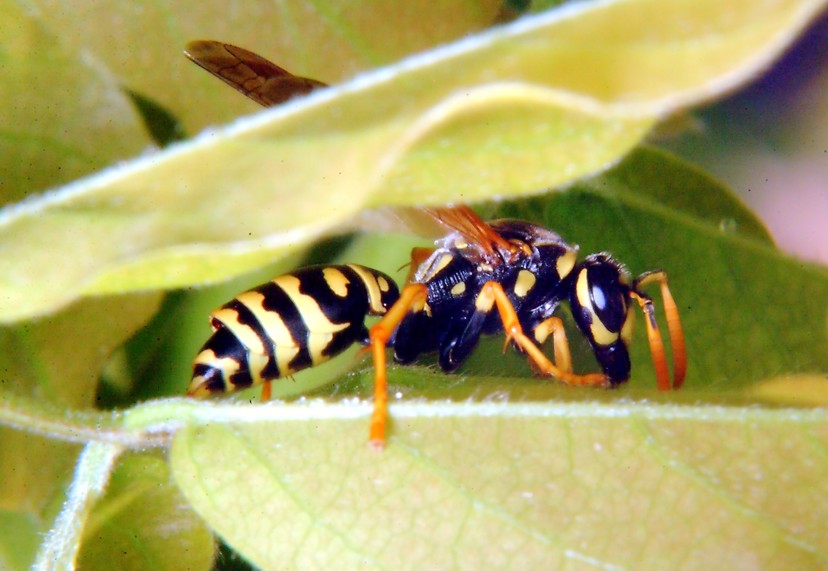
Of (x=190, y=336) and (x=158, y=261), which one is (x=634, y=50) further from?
(x=190, y=336)

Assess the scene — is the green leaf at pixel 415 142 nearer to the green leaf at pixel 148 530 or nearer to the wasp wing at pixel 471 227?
the green leaf at pixel 148 530

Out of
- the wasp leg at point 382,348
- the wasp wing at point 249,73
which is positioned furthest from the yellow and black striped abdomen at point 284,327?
the wasp wing at point 249,73

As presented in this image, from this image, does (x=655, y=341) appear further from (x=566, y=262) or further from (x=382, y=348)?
(x=382, y=348)

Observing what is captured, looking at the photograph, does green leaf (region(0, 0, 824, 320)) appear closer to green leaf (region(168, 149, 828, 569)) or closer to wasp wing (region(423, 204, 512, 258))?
green leaf (region(168, 149, 828, 569))

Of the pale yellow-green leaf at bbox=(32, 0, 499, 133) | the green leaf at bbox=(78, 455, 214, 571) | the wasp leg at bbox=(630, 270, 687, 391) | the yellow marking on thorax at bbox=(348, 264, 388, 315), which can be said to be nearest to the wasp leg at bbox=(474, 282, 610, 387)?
the wasp leg at bbox=(630, 270, 687, 391)

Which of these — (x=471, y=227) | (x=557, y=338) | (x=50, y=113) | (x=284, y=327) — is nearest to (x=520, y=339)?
(x=557, y=338)
